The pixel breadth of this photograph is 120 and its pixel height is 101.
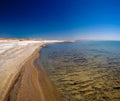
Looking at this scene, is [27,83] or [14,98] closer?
[14,98]

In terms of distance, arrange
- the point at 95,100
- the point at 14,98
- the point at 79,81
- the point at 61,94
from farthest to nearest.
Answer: the point at 79,81 → the point at 61,94 → the point at 95,100 → the point at 14,98

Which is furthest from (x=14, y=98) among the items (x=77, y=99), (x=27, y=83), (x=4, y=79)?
(x=77, y=99)

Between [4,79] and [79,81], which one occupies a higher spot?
[4,79]

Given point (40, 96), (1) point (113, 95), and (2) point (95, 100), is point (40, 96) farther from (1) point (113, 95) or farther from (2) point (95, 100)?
(1) point (113, 95)

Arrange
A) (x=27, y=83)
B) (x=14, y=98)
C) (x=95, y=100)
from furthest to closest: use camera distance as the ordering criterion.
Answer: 1. (x=27, y=83)
2. (x=95, y=100)
3. (x=14, y=98)

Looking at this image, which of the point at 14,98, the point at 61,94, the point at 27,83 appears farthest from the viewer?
the point at 27,83

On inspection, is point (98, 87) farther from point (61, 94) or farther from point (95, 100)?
point (61, 94)

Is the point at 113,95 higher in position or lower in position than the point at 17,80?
lower

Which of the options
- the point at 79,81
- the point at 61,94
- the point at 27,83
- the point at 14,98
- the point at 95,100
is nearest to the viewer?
the point at 14,98

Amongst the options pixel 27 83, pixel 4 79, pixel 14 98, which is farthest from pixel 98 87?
pixel 4 79
